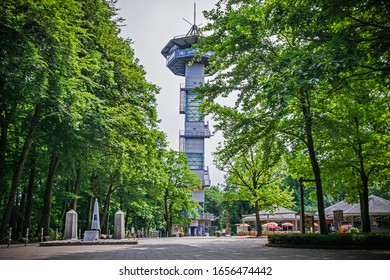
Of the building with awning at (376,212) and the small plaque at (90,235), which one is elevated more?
the building with awning at (376,212)

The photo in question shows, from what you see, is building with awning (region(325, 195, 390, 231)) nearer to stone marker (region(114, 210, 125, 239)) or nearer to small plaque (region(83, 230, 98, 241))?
stone marker (region(114, 210, 125, 239))

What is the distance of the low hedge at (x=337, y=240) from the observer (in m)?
9.70

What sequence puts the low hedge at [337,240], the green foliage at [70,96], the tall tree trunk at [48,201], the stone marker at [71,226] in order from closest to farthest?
1. the green foliage at [70,96]
2. the low hedge at [337,240]
3. the stone marker at [71,226]
4. the tall tree trunk at [48,201]

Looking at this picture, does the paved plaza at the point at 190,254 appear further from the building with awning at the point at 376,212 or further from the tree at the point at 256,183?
the tree at the point at 256,183

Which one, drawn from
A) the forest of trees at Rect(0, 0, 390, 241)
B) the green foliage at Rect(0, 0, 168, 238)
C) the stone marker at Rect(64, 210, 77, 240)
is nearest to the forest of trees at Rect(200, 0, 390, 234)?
the forest of trees at Rect(0, 0, 390, 241)

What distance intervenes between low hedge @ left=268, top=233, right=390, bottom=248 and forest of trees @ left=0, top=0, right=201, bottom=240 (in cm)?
683

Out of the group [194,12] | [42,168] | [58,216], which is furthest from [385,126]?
[58,216]

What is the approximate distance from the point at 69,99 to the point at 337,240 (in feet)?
29.5

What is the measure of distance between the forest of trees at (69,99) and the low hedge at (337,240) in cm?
683

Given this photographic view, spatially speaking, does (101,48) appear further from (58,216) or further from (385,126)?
(58,216)

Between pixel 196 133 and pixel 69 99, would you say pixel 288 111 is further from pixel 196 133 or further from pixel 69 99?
pixel 196 133

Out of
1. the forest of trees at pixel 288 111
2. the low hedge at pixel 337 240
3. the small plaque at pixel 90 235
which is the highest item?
the forest of trees at pixel 288 111

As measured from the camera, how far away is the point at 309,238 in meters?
11.0

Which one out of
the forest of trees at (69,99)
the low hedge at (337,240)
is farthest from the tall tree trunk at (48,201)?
the low hedge at (337,240)
